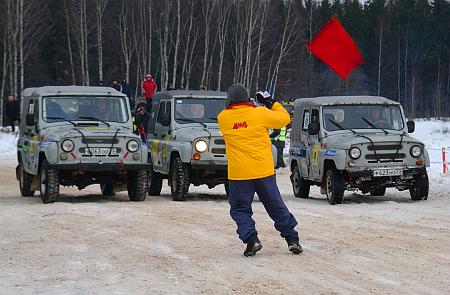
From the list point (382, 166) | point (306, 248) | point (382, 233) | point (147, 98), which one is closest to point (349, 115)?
point (382, 166)

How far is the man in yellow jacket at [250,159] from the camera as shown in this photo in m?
9.07

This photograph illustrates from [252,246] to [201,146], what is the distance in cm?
718

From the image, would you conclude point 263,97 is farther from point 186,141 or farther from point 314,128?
point 314,128

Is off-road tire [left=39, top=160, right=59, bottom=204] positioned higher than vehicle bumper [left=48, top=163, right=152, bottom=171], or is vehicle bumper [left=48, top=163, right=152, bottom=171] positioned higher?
vehicle bumper [left=48, top=163, right=152, bottom=171]

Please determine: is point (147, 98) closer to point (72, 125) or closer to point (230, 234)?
point (72, 125)

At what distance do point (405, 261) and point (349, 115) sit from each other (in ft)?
26.9

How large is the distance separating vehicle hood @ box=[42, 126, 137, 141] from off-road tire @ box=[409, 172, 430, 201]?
4945mm

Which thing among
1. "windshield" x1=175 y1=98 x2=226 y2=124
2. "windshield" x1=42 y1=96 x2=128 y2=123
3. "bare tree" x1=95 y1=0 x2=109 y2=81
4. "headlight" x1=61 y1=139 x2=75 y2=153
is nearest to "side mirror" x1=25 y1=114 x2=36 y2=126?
"windshield" x1=42 y1=96 x2=128 y2=123

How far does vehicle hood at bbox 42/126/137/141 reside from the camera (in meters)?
15.2

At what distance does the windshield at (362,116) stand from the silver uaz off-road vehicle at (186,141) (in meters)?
2.05

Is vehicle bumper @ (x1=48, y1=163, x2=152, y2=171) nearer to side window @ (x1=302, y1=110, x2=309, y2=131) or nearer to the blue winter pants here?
side window @ (x1=302, y1=110, x2=309, y2=131)

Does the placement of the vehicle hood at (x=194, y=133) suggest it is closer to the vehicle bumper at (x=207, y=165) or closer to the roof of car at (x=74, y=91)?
the vehicle bumper at (x=207, y=165)

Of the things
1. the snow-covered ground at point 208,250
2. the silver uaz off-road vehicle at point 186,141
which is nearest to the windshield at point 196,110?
the silver uaz off-road vehicle at point 186,141

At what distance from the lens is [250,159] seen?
9078mm
